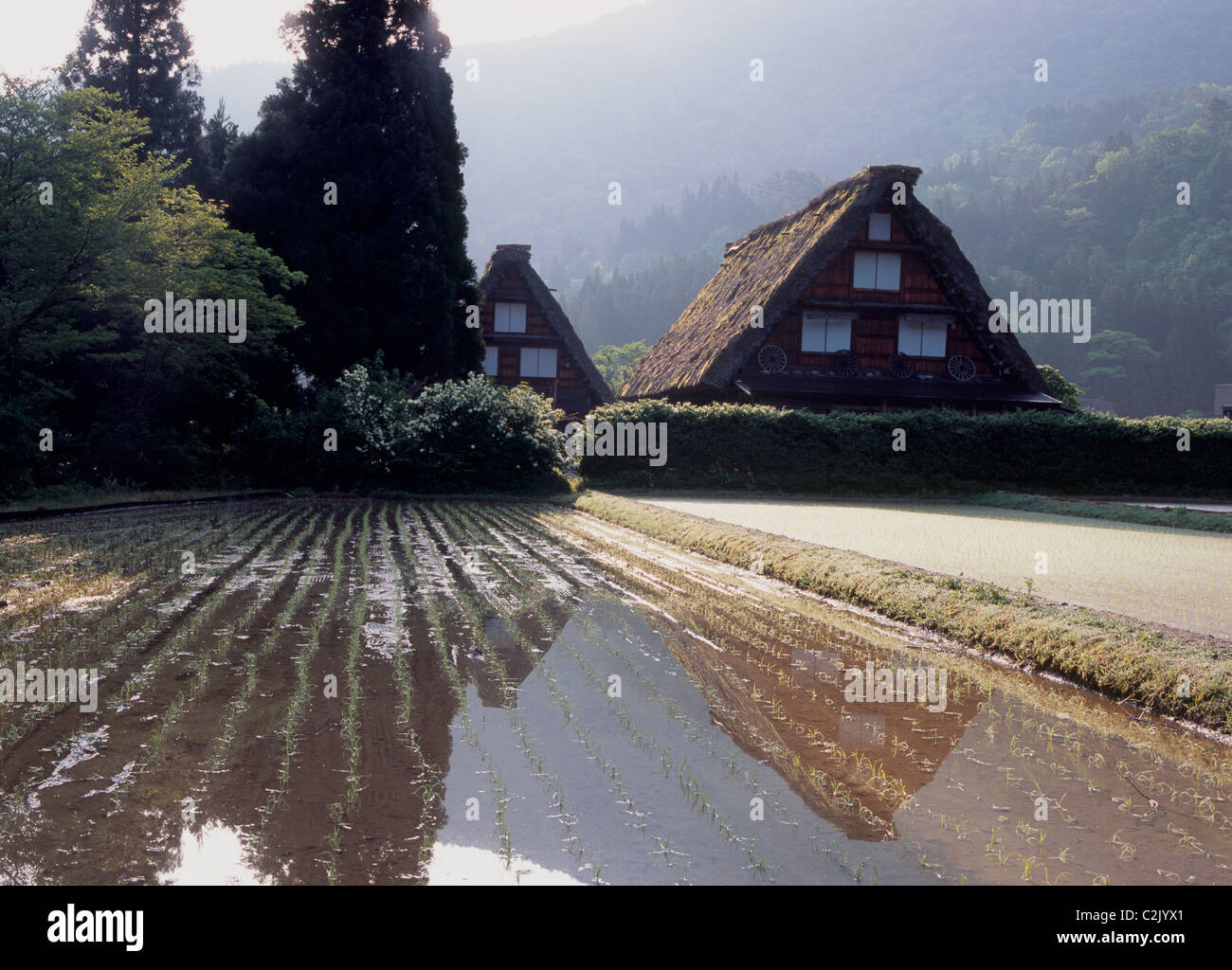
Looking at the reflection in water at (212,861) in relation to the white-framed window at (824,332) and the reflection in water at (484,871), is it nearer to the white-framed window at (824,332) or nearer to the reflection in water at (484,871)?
the reflection in water at (484,871)

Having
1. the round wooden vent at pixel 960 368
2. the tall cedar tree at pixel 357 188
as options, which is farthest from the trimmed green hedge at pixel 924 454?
the round wooden vent at pixel 960 368

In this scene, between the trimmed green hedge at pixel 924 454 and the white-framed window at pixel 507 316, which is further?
the white-framed window at pixel 507 316

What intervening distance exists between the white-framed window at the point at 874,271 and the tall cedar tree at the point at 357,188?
13.6 m

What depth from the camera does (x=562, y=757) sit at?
16.6 feet

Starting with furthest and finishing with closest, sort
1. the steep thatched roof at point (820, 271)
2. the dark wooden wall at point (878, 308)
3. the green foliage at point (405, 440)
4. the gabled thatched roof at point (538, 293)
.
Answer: the gabled thatched roof at point (538, 293) → the dark wooden wall at point (878, 308) → the steep thatched roof at point (820, 271) → the green foliage at point (405, 440)

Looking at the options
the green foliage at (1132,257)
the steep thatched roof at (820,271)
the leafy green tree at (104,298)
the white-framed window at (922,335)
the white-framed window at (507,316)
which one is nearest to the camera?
the leafy green tree at (104,298)

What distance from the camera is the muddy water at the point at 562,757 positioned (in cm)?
385

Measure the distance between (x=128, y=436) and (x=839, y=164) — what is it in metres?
A: 194

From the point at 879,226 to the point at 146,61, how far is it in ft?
96.4

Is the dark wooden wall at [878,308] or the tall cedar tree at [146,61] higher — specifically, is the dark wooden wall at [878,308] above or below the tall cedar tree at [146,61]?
below

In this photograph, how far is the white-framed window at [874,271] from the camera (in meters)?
34.0

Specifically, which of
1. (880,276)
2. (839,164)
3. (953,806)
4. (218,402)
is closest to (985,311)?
(880,276)

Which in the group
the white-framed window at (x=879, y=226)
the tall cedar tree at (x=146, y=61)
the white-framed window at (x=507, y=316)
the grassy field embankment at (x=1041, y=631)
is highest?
the tall cedar tree at (x=146, y=61)

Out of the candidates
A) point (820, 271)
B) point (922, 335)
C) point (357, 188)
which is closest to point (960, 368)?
point (922, 335)
